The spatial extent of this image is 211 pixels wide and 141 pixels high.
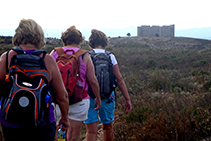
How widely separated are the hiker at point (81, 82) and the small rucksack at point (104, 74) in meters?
0.22

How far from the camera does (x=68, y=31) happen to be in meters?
2.65

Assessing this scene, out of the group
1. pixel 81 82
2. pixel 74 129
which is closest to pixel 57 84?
pixel 81 82

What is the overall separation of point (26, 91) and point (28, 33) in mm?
580

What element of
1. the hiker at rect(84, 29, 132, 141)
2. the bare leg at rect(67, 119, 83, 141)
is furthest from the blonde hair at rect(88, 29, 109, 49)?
the bare leg at rect(67, 119, 83, 141)

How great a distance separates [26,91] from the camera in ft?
4.88

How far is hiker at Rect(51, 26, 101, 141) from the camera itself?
2434mm

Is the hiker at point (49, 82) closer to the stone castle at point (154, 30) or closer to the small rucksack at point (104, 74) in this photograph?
the small rucksack at point (104, 74)

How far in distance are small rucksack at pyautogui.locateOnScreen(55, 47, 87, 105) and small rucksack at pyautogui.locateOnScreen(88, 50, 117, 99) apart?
40cm

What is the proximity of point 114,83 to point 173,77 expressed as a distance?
6.62 metres

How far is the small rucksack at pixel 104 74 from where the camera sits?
279 cm

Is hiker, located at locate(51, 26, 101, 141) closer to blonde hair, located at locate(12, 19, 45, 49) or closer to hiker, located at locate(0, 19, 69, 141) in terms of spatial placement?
hiker, located at locate(0, 19, 69, 141)

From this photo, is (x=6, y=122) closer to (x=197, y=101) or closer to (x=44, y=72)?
(x=44, y=72)

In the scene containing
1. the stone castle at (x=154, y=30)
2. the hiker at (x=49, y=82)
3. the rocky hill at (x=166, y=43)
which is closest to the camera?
Answer: the hiker at (x=49, y=82)

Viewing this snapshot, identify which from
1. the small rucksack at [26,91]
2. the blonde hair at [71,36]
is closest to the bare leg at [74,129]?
the small rucksack at [26,91]
